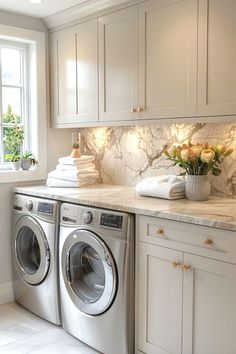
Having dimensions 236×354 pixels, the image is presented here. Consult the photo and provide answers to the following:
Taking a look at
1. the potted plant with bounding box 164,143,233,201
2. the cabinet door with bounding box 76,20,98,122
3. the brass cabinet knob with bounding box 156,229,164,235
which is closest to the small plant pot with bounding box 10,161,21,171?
the cabinet door with bounding box 76,20,98,122

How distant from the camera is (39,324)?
10.2 ft

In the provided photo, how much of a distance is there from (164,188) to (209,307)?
0.84 m

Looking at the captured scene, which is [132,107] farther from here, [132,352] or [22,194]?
[132,352]

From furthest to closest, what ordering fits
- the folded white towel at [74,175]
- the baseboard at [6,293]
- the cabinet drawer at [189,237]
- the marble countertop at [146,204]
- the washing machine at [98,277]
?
the baseboard at [6,293] < the folded white towel at [74,175] < the washing machine at [98,277] < the marble countertop at [146,204] < the cabinet drawer at [189,237]

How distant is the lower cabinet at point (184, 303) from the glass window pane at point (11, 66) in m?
2.03

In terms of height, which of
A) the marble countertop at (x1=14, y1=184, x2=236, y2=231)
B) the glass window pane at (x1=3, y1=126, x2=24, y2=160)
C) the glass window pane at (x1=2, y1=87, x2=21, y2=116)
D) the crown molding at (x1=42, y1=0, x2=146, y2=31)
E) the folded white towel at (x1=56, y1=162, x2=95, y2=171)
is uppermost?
the crown molding at (x1=42, y1=0, x2=146, y2=31)

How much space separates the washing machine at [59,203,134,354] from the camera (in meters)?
2.46

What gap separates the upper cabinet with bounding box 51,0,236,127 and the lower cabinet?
2.89 ft

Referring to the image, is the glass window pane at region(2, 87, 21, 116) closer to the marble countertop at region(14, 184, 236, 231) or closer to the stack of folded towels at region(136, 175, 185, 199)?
the marble countertop at region(14, 184, 236, 231)

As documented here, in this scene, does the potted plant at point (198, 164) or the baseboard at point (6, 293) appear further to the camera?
the baseboard at point (6, 293)

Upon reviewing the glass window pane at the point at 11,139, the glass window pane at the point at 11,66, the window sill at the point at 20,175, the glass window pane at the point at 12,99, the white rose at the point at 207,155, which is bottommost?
the window sill at the point at 20,175

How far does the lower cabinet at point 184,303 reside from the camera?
2.01 metres

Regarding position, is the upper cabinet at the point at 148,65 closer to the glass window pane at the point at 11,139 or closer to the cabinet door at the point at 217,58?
the cabinet door at the point at 217,58

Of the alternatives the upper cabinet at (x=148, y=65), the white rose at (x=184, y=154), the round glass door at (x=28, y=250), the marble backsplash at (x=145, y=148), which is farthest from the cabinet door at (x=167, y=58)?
the round glass door at (x=28, y=250)
